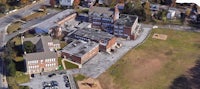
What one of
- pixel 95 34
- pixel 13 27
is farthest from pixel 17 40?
pixel 95 34

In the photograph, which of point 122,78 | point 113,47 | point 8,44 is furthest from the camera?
point 113,47

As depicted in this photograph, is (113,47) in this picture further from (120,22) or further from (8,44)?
(8,44)

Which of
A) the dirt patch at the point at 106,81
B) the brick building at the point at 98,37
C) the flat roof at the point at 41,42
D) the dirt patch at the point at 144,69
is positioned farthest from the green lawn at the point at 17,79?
the dirt patch at the point at 144,69

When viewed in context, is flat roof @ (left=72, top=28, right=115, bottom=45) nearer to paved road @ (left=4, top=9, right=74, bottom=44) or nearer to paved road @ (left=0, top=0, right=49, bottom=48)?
paved road @ (left=4, top=9, right=74, bottom=44)

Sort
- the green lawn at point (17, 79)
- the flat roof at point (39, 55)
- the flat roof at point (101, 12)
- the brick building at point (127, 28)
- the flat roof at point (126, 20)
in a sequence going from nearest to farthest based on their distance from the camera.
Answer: the green lawn at point (17, 79), the flat roof at point (39, 55), the brick building at point (127, 28), the flat roof at point (126, 20), the flat roof at point (101, 12)

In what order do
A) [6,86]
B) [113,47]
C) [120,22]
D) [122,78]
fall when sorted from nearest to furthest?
[6,86] → [122,78] → [113,47] → [120,22]

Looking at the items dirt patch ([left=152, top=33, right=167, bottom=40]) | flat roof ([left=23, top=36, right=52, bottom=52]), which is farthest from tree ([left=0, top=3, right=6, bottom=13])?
dirt patch ([left=152, top=33, right=167, bottom=40])

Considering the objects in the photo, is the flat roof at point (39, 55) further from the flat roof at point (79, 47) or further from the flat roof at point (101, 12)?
the flat roof at point (101, 12)

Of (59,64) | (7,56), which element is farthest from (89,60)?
(7,56)
